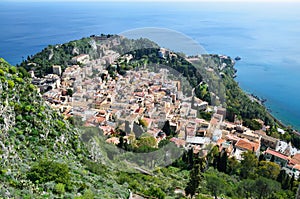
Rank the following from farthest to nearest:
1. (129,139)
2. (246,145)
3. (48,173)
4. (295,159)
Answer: (295,159) → (246,145) → (129,139) → (48,173)

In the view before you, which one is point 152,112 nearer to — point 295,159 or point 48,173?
point 295,159

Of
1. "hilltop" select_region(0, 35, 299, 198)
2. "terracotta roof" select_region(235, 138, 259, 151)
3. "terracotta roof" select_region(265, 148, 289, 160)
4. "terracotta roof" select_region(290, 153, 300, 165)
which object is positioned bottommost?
"terracotta roof" select_region(290, 153, 300, 165)

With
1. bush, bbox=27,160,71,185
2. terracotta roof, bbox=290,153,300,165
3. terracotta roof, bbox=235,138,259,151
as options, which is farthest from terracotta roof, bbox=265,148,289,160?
bush, bbox=27,160,71,185

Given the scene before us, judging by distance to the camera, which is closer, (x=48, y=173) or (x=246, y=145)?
(x=48, y=173)

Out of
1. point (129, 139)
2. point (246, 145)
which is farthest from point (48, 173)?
point (246, 145)

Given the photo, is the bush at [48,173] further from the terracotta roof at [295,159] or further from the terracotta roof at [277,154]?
the terracotta roof at [295,159]

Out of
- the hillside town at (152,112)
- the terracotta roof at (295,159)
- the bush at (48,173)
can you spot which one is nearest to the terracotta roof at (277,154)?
the hillside town at (152,112)

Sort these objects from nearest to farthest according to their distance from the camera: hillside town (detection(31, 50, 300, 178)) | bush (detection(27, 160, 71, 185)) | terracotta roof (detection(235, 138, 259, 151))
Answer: bush (detection(27, 160, 71, 185))
hillside town (detection(31, 50, 300, 178))
terracotta roof (detection(235, 138, 259, 151))

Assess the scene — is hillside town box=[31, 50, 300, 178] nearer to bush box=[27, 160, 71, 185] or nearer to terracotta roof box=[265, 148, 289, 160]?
terracotta roof box=[265, 148, 289, 160]

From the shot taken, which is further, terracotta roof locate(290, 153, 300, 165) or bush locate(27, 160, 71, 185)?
terracotta roof locate(290, 153, 300, 165)
